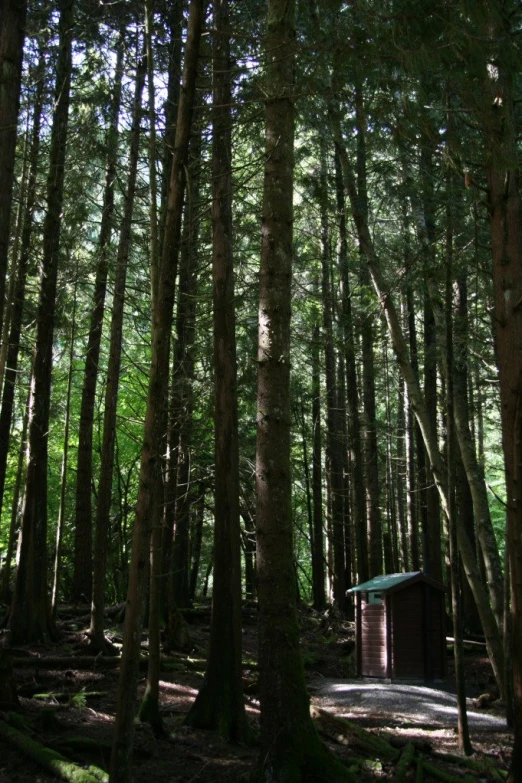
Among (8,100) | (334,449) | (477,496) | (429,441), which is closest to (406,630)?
(477,496)

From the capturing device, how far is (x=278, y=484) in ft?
18.6

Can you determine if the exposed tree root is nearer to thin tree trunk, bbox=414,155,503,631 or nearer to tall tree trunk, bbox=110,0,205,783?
tall tree trunk, bbox=110,0,205,783

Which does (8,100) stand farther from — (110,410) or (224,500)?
(224,500)

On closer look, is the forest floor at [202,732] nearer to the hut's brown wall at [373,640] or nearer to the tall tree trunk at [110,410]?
the hut's brown wall at [373,640]

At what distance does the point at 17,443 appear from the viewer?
18859 millimetres

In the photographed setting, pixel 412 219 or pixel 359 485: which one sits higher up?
pixel 412 219

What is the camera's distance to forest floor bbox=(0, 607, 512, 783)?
5949mm

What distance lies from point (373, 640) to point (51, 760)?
8.96m

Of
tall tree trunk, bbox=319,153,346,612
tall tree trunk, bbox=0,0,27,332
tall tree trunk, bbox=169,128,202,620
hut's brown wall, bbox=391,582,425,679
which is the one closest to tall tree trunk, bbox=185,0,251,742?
tall tree trunk, bbox=169,128,202,620

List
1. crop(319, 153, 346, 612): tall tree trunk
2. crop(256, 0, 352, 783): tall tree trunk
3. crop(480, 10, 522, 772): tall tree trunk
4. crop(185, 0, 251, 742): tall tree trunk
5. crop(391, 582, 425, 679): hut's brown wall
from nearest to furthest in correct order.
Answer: crop(256, 0, 352, 783): tall tree trunk < crop(480, 10, 522, 772): tall tree trunk < crop(185, 0, 251, 742): tall tree trunk < crop(391, 582, 425, 679): hut's brown wall < crop(319, 153, 346, 612): tall tree trunk

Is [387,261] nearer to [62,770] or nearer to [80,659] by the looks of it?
[80,659]

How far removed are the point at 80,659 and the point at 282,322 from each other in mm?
6497

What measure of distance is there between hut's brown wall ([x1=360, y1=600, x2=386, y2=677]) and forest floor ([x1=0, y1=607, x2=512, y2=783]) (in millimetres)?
472

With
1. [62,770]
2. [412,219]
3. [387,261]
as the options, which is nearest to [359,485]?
[387,261]
